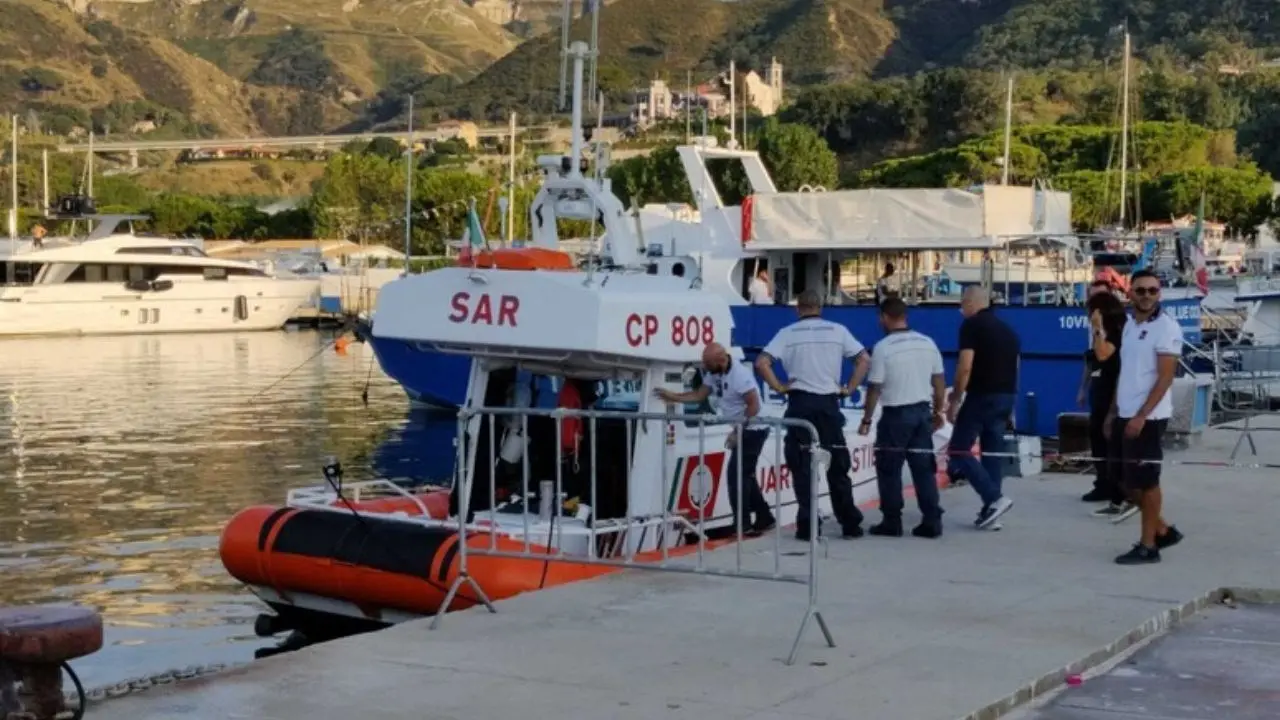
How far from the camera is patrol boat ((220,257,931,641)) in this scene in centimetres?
1141

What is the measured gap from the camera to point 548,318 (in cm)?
1180

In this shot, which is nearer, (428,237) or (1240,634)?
(1240,634)

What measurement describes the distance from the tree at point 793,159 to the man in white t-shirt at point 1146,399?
225 feet

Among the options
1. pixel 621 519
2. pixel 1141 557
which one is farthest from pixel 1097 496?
pixel 621 519

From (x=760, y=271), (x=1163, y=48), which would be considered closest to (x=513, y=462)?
(x=760, y=271)

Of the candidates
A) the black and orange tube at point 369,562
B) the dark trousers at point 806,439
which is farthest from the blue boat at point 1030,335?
the dark trousers at point 806,439

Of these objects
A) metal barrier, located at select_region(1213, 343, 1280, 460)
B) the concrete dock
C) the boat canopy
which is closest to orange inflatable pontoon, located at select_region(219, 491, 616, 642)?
the concrete dock

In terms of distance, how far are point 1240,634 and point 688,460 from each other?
4171mm

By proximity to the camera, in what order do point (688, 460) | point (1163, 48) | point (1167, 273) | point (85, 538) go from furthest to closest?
1. point (1163, 48)
2. point (1167, 273)
3. point (85, 538)
4. point (688, 460)

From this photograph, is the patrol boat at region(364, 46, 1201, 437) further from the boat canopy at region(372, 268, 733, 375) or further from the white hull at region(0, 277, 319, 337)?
the white hull at region(0, 277, 319, 337)

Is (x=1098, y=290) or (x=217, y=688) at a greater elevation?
(x=1098, y=290)

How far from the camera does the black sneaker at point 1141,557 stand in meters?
11.7

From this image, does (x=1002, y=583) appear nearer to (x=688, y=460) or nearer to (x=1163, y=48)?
(x=688, y=460)

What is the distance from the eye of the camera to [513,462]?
1289cm
